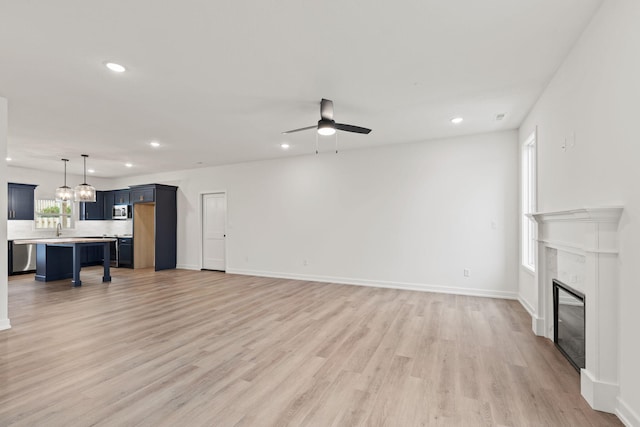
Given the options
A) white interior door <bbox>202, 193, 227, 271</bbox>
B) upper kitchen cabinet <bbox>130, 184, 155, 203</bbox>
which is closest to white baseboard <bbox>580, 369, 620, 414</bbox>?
white interior door <bbox>202, 193, 227, 271</bbox>

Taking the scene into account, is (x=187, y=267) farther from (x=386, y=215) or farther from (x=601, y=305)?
(x=601, y=305)

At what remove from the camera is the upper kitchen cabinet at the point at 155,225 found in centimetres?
795

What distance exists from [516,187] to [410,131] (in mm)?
1949

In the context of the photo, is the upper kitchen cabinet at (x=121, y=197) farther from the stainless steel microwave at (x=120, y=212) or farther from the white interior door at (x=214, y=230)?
the white interior door at (x=214, y=230)

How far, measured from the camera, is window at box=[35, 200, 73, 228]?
8.26 meters

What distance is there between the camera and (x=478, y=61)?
279 cm

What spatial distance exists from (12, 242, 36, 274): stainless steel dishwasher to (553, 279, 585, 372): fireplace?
10472 millimetres

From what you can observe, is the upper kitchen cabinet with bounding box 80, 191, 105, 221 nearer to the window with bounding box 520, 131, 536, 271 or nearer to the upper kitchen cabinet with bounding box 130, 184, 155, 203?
the upper kitchen cabinet with bounding box 130, 184, 155, 203

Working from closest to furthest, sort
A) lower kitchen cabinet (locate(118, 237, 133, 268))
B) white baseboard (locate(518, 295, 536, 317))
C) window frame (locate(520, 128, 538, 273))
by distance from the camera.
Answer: white baseboard (locate(518, 295, 536, 317)) → window frame (locate(520, 128, 538, 273)) → lower kitchen cabinet (locate(118, 237, 133, 268))

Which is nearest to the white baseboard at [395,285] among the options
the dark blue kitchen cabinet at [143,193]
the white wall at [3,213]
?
the dark blue kitchen cabinet at [143,193]

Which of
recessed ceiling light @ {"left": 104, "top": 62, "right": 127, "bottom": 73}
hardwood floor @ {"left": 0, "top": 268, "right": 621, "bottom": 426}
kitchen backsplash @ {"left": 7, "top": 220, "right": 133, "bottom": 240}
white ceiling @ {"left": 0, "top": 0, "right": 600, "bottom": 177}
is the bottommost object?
hardwood floor @ {"left": 0, "top": 268, "right": 621, "bottom": 426}

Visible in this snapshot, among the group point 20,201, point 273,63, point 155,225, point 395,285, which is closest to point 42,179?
point 20,201

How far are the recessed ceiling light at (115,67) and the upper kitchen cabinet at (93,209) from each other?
8.08 m

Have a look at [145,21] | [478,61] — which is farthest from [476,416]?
[145,21]
